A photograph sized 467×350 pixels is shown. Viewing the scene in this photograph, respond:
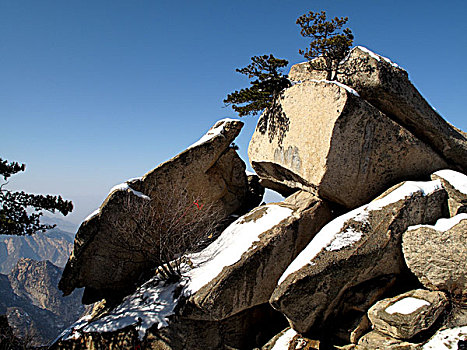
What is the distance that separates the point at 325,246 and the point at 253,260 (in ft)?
7.20

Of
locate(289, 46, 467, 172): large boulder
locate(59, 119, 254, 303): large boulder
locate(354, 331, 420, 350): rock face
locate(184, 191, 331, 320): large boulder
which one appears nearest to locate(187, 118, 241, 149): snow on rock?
locate(59, 119, 254, 303): large boulder

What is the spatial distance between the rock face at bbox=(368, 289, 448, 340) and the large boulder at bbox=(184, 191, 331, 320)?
289 centimetres

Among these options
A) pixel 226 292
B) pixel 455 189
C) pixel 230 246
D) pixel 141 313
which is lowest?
pixel 141 313

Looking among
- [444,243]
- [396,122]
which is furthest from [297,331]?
[396,122]

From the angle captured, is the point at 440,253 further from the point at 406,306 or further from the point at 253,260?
the point at 253,260

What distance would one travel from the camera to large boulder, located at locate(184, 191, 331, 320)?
897cm

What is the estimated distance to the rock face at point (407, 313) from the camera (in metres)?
7.14

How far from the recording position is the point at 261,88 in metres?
12.8

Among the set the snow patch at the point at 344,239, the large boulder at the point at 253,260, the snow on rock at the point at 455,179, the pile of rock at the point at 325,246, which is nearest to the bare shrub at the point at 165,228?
the pile of rock at the point at 325,246

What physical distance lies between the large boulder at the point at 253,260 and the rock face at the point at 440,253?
9.63 feet

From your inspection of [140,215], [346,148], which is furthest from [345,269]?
[140,215]

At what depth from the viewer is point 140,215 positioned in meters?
11.5

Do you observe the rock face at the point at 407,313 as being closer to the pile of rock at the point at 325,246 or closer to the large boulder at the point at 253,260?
the pile of rock at the point at 325,246

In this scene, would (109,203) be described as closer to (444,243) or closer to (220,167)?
(220,167)
